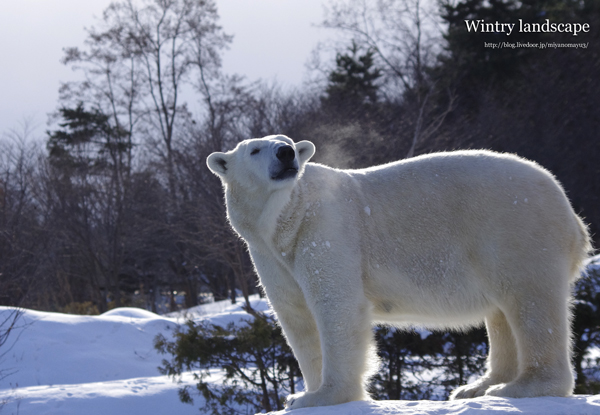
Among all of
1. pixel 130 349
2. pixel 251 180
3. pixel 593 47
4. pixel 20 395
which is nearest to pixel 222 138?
pixel 130 349

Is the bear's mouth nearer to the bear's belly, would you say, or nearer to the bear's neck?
the bear's neck

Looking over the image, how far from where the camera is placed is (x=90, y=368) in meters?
8.14

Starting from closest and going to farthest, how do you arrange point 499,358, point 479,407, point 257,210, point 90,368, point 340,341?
point 479,407
point 340,341
point 257,210
point 499,358
point 90,368

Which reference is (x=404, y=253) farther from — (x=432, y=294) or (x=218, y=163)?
(x=218, y=163)

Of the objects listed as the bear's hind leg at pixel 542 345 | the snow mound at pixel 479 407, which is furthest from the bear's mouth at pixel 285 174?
the bear's hind leg at pixel 542 345

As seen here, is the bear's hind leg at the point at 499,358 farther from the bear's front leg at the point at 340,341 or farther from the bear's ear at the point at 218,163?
the bear's ear at the point at 218,163

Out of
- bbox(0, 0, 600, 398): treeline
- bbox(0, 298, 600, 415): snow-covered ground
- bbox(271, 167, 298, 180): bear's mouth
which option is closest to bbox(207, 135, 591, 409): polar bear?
bbox(271, 167, 298, 180): bear's mouth

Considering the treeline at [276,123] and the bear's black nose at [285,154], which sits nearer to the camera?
the bear's black nose at [285,154]

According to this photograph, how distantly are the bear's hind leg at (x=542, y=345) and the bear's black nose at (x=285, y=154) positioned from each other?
136cm

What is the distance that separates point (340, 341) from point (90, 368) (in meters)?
6.56

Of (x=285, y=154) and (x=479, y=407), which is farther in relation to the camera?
(x=285, y=154)

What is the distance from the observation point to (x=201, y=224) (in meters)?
12.6

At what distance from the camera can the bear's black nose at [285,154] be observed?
2811mm

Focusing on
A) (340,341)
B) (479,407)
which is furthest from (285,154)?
(479,407)
